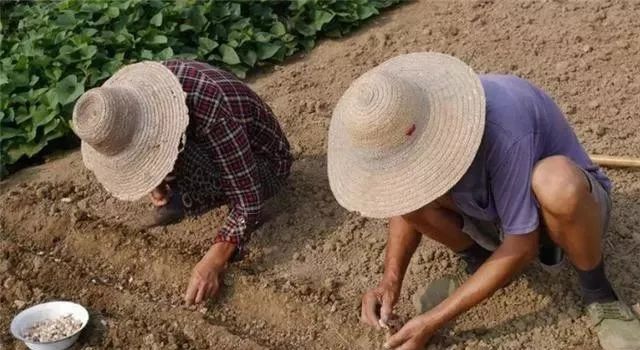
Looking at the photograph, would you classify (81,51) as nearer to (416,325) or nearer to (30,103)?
(30,103)

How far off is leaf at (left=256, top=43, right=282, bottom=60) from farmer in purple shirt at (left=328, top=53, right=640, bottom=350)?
196 cm

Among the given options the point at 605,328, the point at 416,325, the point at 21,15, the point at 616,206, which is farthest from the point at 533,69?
the point at 21,15

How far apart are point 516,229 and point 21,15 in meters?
3.57

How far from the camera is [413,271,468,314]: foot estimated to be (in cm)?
294

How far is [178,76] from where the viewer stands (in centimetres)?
295

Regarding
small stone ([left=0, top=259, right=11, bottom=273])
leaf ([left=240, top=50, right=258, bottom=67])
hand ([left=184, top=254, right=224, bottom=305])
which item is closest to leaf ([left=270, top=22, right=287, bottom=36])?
leaf ([left=240, top=50, right=258, bottom=67])

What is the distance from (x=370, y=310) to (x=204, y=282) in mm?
678

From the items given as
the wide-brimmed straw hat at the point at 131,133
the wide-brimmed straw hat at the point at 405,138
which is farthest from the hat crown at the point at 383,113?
the wide-brimmed straw hat at the point at 131,133

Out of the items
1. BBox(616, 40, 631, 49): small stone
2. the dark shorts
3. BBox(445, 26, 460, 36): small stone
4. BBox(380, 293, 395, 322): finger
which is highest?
the dark shorts

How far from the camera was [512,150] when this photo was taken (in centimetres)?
226

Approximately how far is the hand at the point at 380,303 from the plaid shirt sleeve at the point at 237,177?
1.91ft

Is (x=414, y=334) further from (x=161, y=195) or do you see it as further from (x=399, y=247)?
(x=161, y=195)

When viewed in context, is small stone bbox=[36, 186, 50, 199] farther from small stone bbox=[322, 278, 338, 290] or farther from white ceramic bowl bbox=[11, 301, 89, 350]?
small stone bbox=[322, 278, 338, 290]

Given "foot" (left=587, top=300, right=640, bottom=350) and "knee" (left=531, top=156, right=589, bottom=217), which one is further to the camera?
"foot" (left=587, top=300, right=640, bottom=350)
